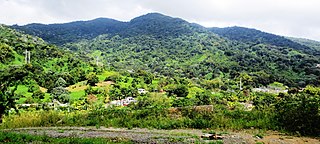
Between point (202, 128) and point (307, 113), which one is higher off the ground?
point (307, 113)

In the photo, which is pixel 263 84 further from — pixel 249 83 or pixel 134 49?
pixel 134 49

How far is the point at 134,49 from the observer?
18462 cm

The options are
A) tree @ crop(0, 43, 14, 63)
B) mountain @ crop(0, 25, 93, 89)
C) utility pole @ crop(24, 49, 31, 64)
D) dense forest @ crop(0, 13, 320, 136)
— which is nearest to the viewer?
dense forest @ crop(0, 13, 320, 136)

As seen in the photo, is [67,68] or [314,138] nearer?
[314,138]

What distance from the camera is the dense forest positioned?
1733cm

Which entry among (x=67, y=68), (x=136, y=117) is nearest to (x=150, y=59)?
(x=67, y=68)

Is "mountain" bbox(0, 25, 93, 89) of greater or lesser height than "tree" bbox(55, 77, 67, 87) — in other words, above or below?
above

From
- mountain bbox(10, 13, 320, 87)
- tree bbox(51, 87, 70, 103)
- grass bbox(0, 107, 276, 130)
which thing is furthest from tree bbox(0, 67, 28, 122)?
mountain bbox(10, 13, 320, 87)

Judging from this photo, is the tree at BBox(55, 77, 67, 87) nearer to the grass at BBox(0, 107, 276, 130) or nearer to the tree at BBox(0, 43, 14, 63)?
the tree at BBox(0, 43, 14, 63)

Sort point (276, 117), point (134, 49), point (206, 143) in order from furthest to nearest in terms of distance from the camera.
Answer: point (134, 49)
point (276, 117)
point (206, 143)

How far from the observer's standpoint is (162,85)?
3509 inches

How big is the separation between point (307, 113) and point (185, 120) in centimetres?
633

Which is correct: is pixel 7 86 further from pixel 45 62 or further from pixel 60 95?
pixel 45 62

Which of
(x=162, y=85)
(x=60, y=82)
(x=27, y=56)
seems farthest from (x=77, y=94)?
(x=162, y=85)
